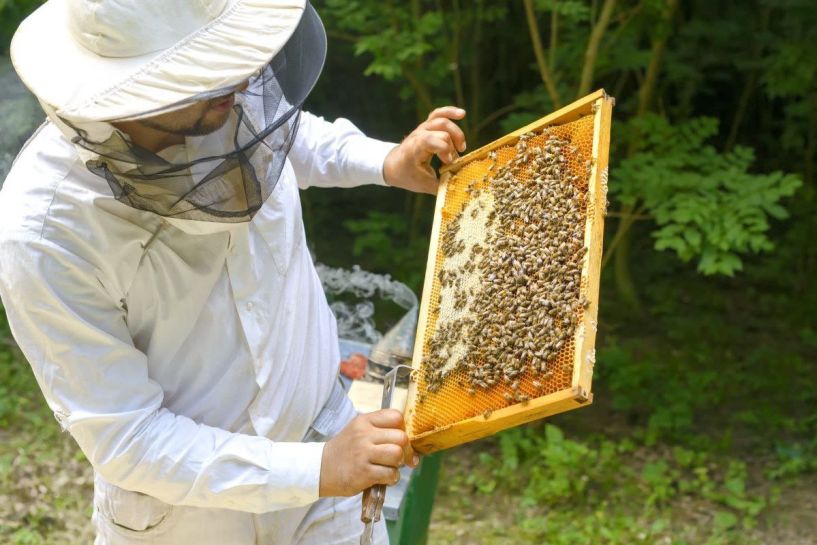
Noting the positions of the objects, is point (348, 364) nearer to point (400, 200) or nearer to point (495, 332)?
point (495, 332)

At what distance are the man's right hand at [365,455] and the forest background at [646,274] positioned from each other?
5.69 feet

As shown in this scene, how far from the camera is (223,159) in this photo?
5.89ft

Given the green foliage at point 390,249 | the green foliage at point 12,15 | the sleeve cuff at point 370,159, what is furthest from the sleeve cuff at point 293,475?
the green foliage at point 12,15

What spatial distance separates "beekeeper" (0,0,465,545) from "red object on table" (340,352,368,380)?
130 centimetres

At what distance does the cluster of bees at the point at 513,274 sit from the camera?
212 cm

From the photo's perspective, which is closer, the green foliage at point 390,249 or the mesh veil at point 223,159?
the mesh veil at point 223,159

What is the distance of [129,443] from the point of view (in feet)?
6.30

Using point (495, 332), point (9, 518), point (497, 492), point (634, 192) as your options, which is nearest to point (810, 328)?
point (634, 192)

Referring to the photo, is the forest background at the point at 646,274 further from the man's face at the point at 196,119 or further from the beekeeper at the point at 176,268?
the man's face at the point at 196,119

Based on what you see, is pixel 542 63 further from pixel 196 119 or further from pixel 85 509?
pixel 196 119

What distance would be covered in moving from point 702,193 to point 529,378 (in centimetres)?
261

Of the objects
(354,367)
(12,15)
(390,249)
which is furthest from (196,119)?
(390,249)

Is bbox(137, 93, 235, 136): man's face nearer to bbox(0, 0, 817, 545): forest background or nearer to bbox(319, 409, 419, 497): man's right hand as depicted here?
bbox(319, 409, 419, 497): man's right hand

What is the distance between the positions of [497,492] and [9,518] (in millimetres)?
2482
